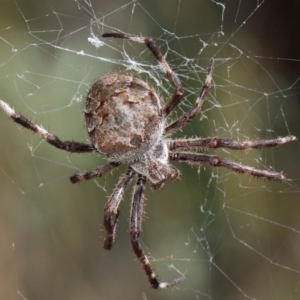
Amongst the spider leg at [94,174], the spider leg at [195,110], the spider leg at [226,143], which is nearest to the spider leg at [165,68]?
the spider leg at [195,110]

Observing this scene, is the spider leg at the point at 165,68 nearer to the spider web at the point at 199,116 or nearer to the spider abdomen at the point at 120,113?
the spider abdomen at the point at 120,113

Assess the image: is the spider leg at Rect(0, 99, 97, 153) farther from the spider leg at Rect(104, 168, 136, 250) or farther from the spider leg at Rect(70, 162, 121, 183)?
the spider leg at Rect(104, 168, 136, 250)

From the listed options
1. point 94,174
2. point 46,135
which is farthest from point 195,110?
point 46,135

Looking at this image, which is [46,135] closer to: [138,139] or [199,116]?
[138,139]


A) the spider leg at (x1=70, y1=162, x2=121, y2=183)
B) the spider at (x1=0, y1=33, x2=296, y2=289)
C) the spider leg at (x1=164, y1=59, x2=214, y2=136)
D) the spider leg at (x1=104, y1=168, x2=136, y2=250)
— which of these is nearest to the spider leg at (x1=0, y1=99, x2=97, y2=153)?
the spider at (x1=0, y1=33, x2=296, y2=289)

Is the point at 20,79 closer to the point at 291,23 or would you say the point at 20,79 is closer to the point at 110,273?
the point at 110,273
